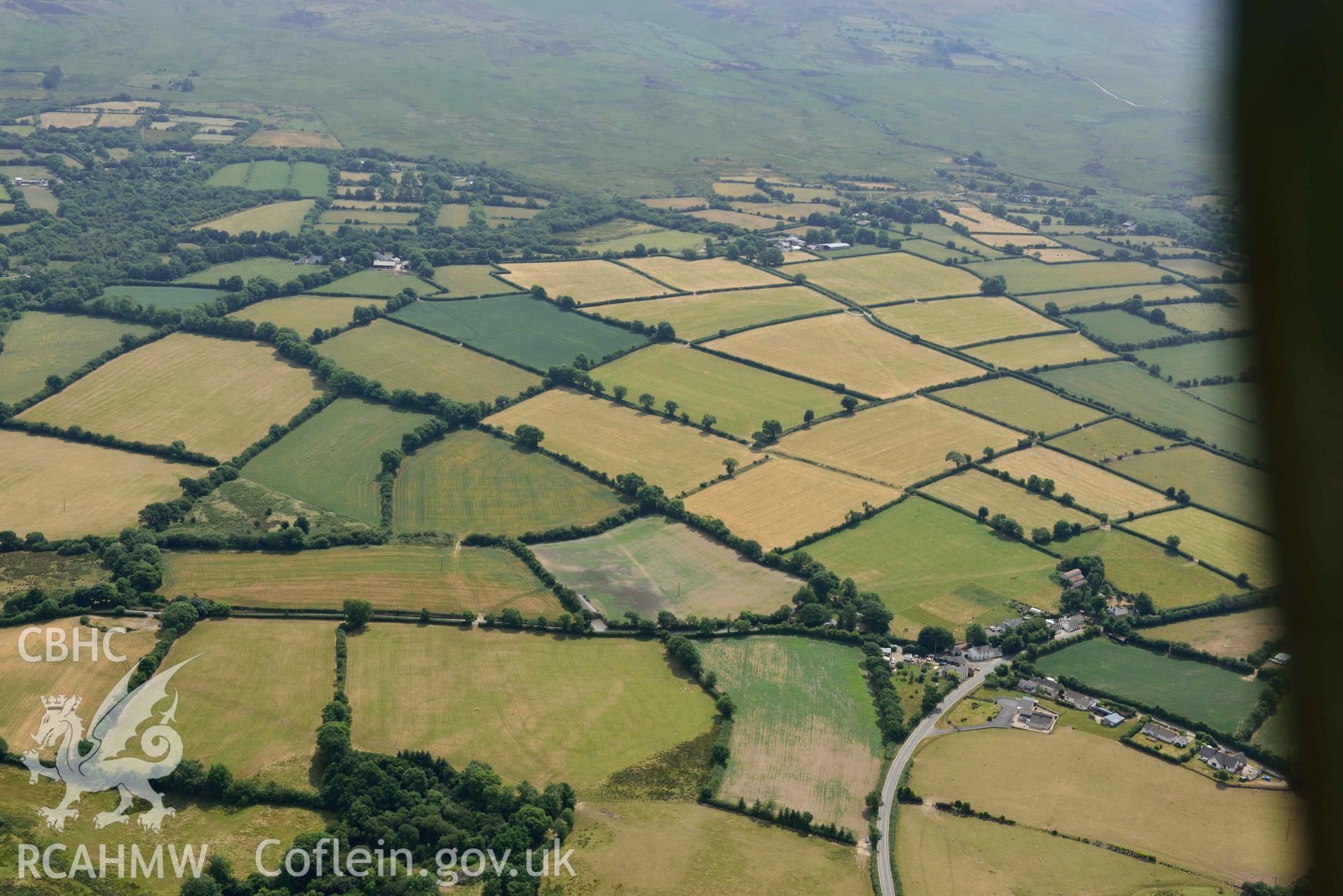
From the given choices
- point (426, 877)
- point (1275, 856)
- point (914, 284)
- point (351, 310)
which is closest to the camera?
point (426, 877)

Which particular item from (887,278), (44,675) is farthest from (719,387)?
(44,675)

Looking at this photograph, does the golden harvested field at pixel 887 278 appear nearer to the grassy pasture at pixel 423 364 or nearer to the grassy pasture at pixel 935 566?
the grassy pasture at pixel 423 364

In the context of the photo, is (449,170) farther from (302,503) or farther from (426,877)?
(426,877)

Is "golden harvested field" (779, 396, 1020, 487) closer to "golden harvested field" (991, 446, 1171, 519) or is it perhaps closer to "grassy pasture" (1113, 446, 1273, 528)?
"golden harvested field" (991, 446, 1171, 519)

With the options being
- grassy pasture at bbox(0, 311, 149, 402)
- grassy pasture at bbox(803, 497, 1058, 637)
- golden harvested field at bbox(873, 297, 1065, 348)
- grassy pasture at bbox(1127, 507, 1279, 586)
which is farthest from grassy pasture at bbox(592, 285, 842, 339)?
grassy pasture at bbox(1127, 507, 1279, 586)

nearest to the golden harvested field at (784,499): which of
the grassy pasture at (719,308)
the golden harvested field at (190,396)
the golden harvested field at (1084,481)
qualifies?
the golden harvested field at (1084,481)

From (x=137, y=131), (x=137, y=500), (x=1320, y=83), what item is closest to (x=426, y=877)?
(x=137, y=500)
